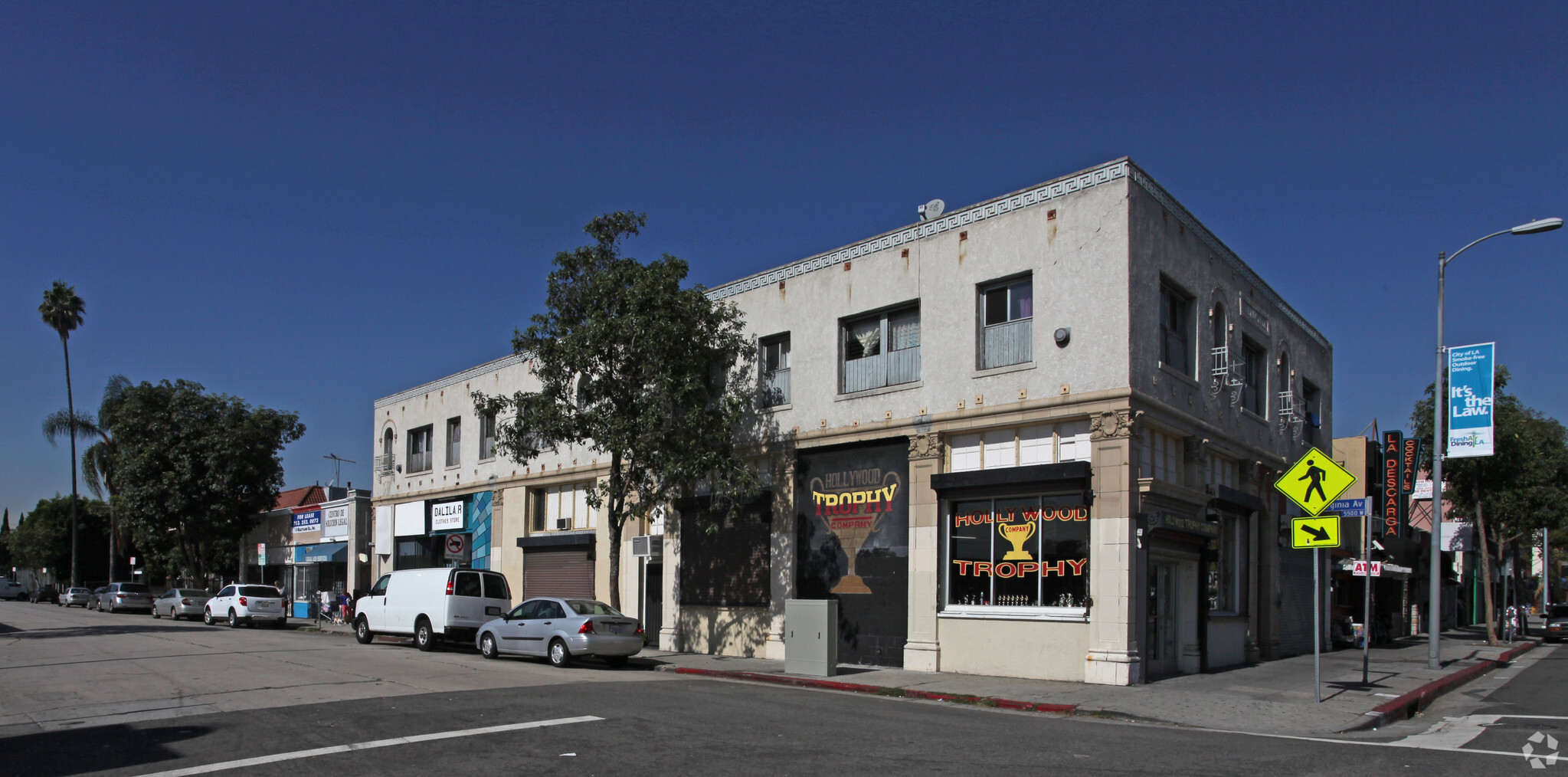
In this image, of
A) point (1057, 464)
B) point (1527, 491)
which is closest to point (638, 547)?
point (1057, 464)

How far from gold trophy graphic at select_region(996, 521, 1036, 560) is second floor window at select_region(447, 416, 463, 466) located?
71.2ft

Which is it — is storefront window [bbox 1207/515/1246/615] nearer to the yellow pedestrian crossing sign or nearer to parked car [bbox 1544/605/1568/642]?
the yellow pedestrian crossing sign

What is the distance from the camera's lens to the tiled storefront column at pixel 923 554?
19203 mm

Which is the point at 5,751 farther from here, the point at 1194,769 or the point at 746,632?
the point at 746,632

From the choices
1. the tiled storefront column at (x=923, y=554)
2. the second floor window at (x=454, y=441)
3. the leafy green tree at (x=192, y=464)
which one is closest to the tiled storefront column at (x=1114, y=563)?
the tiled storefront column at (x=923, y=554)

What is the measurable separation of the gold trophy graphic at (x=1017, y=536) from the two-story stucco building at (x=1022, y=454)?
1.4 inches

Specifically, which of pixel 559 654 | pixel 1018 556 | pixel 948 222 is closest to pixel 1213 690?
pixel 1018 556

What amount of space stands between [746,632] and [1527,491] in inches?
1196

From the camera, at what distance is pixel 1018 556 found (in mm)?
18375

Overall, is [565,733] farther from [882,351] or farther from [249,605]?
[249,605]

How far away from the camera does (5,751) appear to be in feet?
32.6

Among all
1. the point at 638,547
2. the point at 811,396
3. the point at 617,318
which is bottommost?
the point at 638,547

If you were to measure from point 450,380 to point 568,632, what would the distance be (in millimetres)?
17613

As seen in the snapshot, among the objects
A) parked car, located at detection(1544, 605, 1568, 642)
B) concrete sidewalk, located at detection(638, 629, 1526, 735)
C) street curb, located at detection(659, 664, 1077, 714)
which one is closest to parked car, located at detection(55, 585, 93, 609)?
concrete sidewalk, located at detection(638, 629, 1526, 735)
